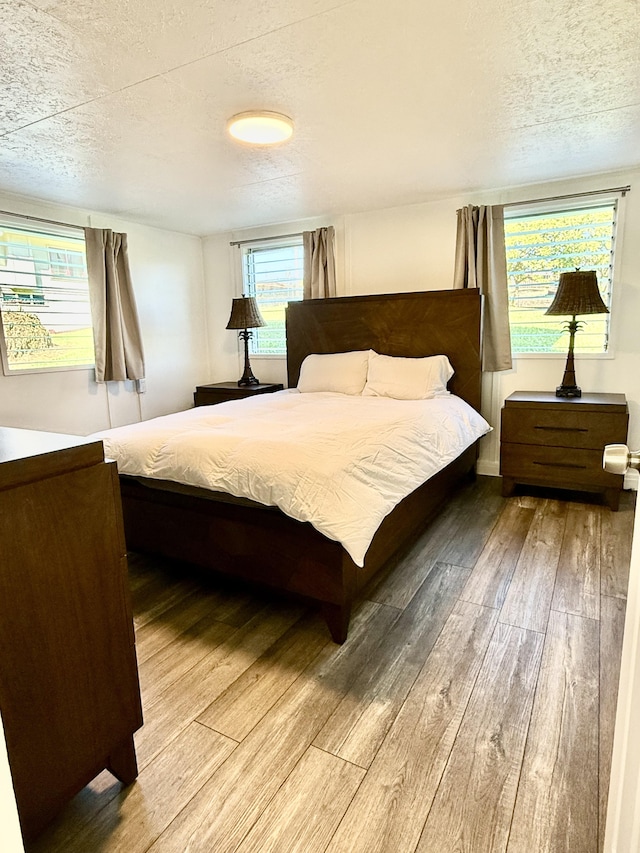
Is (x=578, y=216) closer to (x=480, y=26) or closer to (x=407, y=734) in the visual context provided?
(x=480, y=26)

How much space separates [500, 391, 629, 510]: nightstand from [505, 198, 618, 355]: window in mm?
524

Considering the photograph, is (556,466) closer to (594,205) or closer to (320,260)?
(594,205)

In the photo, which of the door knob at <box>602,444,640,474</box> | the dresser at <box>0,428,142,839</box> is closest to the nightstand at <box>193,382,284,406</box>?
the dresser at <box>0,428,142,839</box>

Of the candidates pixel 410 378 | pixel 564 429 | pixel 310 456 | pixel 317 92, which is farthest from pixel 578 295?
pixel 310 456

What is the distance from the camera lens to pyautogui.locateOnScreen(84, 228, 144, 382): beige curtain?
→ 3902mm

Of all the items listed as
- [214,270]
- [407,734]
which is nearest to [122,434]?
[407,734]

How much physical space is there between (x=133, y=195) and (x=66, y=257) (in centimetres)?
79

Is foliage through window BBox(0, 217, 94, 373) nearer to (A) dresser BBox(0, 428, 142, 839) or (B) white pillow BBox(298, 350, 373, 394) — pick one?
(B) white pillow BBox(298, 350, 373, 394)

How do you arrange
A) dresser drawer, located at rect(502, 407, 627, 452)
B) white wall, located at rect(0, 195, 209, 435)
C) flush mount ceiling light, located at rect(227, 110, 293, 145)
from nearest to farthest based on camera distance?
1. flush mount ceiling light, located at rect(227, 110, 293, 145)
2. dresser drawer, located at rect(502, 407, 627, 452)
3. white wall, located at rect(0, 195, 209, 435)

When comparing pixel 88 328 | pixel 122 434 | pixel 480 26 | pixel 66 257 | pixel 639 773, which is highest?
pixel 480 26

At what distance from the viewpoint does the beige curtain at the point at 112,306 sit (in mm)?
3902

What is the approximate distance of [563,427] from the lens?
10.6 ft

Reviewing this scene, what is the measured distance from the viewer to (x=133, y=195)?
3.56 metres

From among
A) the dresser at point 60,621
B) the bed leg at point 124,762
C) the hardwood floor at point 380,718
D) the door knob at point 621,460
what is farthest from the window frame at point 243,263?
the door knob at point 621,460
